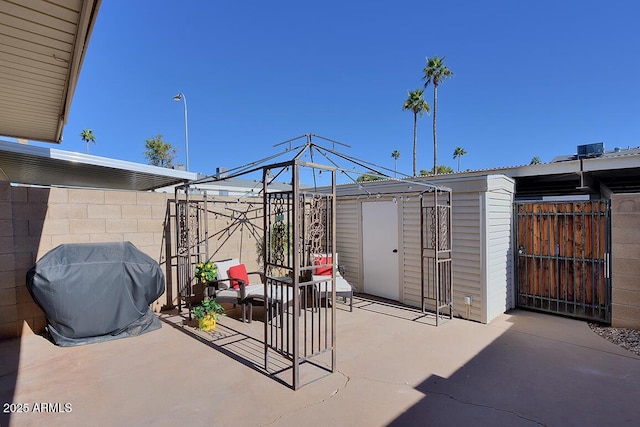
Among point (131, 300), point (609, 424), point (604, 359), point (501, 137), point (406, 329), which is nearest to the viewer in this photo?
point (609, 424)

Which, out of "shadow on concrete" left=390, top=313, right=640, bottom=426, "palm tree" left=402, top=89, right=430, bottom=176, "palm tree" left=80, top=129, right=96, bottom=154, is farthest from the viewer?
"palm tree" left=80, top=129, right=96, bottom=154

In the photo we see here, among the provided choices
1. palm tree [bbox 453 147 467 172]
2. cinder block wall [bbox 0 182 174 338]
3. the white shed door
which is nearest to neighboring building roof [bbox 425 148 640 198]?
the white shed door

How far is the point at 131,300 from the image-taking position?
4031mm

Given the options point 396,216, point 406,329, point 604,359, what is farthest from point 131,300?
point 604,359

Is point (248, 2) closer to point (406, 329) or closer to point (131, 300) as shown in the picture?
point (131, 300)

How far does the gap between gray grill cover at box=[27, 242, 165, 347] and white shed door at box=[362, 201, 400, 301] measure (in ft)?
12.3

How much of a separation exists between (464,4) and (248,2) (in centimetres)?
453

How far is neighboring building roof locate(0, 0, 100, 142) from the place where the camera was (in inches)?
60.7

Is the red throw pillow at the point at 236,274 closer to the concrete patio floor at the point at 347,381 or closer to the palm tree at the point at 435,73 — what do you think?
the concrete patio floor at the point at 347,381

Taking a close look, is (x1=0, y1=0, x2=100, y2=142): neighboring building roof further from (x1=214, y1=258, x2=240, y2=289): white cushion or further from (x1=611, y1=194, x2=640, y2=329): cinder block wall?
(x1=611, y1=194, x2=640, y2=329): cinder block wall

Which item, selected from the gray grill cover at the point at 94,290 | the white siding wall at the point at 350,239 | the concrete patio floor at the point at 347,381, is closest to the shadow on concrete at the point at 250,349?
the concrete patio floor at the point at 347,381

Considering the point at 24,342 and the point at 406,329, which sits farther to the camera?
the point at 406,329

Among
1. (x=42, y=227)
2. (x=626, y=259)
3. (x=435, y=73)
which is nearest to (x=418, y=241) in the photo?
(x=626, y=259)

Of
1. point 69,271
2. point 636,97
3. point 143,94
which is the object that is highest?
point 143,94
